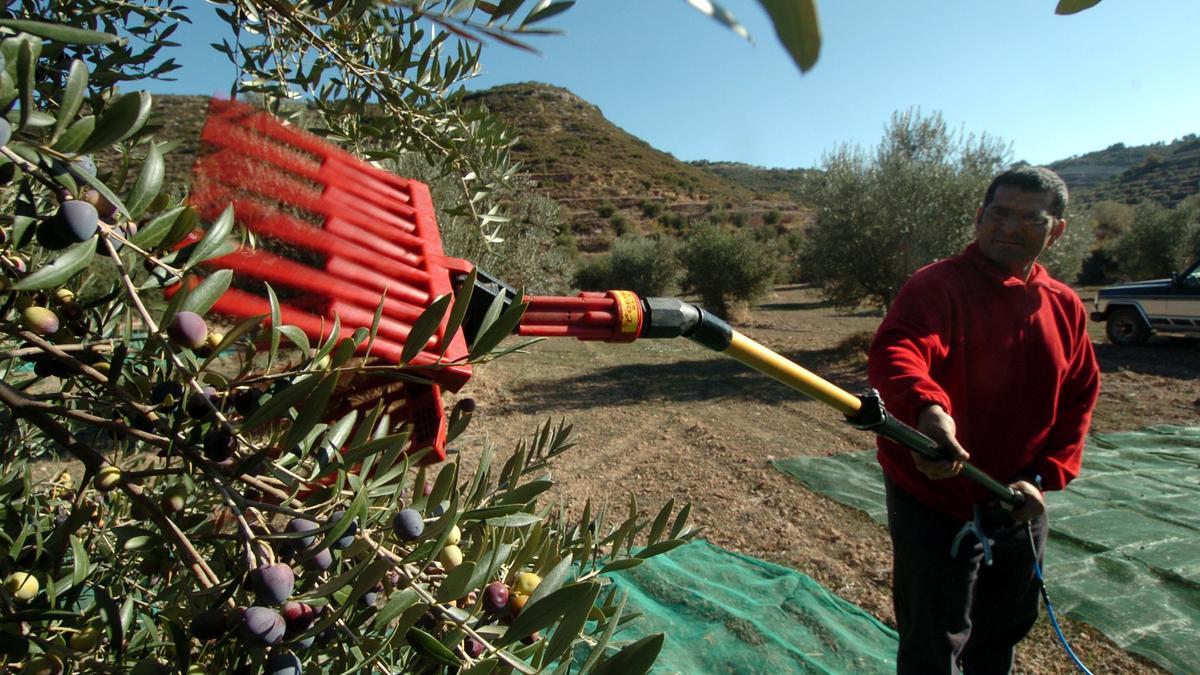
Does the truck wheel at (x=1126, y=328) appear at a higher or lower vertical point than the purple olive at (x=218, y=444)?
lower

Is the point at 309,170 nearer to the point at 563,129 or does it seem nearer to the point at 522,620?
the point at 522,620

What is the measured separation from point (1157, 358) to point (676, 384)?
7451 millimetres

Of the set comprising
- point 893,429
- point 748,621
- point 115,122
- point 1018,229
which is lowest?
point 748,621

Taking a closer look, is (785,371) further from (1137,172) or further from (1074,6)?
(1137,172)

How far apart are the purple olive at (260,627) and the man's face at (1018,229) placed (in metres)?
2.32

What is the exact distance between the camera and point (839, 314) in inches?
679

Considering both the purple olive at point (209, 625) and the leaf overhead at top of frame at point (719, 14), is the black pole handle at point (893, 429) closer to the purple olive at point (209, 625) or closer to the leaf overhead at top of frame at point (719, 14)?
the purple olive at point (209, 625)

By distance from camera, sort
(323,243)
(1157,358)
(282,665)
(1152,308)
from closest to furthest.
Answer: (282,665), (323,243), (1157,358), (1152,308)

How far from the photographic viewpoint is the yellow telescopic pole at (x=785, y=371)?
148 centimetres

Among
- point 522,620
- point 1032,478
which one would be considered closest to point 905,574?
point 1032,478

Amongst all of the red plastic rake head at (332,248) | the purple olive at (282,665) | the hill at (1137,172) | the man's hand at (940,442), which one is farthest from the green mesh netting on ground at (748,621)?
the hill at (1137,172)

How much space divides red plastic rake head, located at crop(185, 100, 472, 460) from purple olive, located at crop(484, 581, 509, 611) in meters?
0.24

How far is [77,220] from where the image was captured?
0.46 m

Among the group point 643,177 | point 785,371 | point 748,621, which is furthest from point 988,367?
point 643,177
